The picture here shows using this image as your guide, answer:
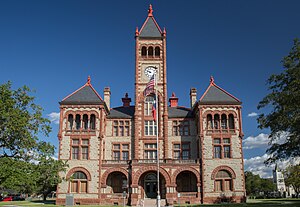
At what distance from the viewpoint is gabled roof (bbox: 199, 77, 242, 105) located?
144 feet

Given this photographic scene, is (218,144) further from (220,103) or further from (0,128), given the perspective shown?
(0,128)

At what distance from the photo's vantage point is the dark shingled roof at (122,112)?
46438mm

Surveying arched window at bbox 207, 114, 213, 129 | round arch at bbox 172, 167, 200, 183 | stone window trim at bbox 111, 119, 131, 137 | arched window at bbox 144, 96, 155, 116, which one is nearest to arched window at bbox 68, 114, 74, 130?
stone window trim at bbox 111, 119, 131, 137

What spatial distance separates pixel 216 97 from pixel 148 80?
35.1ft

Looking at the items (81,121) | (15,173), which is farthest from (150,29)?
(15,173)

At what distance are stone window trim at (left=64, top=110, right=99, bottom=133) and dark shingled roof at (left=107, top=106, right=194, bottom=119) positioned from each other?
11.7 ft

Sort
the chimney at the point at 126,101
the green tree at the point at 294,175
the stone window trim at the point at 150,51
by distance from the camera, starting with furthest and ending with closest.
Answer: the chimney at the point at 126,101, the stone window trim at the point at 150,51, the green tree at the point at 294,175

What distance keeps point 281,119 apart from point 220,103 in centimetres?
1874

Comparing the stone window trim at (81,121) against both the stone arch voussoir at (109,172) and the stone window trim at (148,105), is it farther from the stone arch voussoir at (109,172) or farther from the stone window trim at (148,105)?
the stone window trim at (148,105)

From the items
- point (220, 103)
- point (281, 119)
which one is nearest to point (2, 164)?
point (281, 119)

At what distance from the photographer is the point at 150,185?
1719 inches

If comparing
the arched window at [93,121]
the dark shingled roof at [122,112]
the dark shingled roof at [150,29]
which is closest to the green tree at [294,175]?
the dark shingled roof at [122,112]

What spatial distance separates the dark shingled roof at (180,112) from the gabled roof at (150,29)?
40.2 ft

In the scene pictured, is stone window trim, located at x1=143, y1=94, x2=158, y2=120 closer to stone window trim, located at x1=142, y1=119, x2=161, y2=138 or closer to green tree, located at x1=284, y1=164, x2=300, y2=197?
stone window trim, located at x1=142, y1=119, x2=161, y2=138
